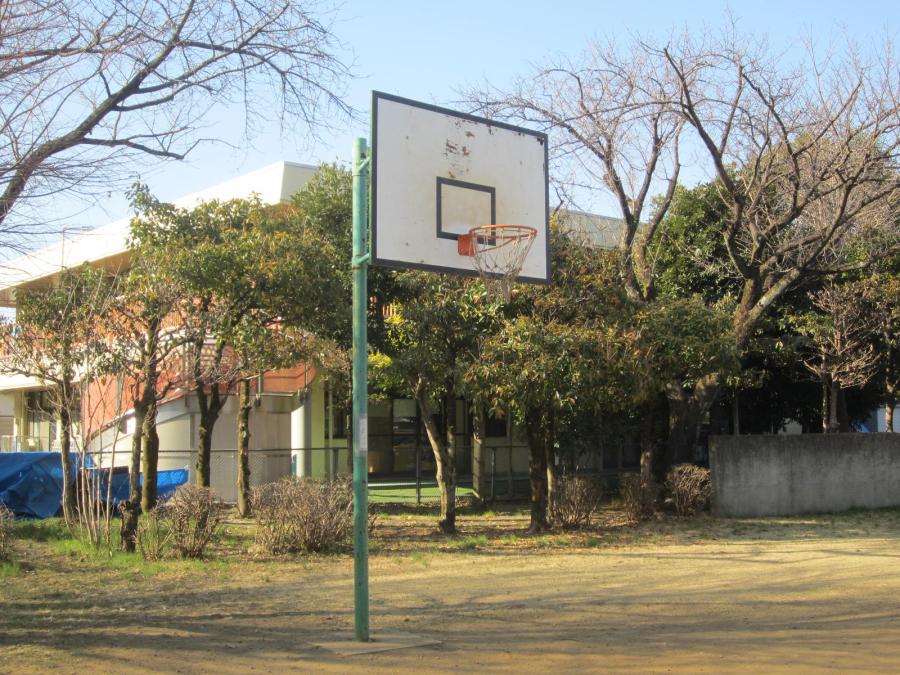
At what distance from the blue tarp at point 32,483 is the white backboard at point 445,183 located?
1100 centimetres

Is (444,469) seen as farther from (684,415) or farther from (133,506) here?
(133,506)

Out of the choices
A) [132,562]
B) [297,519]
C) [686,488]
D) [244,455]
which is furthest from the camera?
[244,455]

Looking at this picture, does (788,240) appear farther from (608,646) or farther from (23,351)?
(23,351)

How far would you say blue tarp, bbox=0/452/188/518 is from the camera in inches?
710

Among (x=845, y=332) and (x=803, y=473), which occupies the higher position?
(x=845, y=332)

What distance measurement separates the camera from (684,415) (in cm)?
1858

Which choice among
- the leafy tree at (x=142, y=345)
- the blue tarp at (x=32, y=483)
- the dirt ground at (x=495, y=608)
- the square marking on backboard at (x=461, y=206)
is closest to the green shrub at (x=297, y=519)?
the dirt ground at (x=495, y=608)

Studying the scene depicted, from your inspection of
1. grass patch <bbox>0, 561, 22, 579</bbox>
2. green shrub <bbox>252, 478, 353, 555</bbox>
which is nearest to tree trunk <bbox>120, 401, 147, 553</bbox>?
grass patch <bbox>0, 561, 22, 579</bbox>

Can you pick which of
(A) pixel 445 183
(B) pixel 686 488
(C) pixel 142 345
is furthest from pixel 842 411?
(C) pixel 142 345

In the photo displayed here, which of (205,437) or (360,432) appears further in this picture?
(205,437)

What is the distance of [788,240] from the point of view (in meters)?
18.9

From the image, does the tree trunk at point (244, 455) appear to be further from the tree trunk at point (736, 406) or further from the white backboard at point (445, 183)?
the tree trunk at point (736, 406)

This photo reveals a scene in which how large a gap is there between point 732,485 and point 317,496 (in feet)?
29.0

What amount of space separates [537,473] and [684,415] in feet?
13.5
